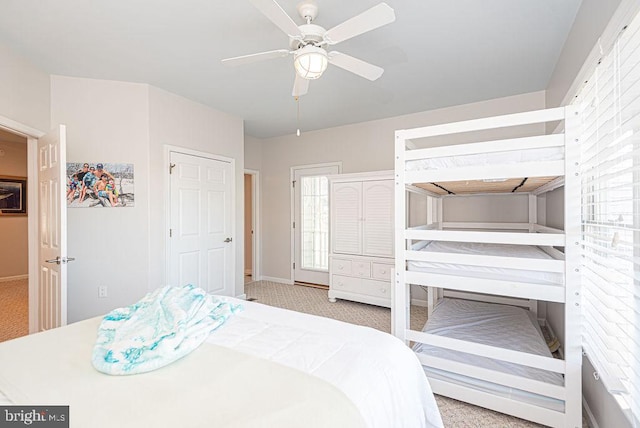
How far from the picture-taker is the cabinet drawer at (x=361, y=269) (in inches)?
157

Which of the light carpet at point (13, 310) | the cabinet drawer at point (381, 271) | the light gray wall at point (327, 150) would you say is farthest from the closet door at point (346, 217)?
the light carpet at point (13, 310)

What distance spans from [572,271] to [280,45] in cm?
252

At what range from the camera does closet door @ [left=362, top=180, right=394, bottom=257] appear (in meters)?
3.84

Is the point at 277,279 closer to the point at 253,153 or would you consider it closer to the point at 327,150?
the point at 253,153

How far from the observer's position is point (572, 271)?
1.65 meters

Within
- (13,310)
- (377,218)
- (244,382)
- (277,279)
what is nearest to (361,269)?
(377,218)

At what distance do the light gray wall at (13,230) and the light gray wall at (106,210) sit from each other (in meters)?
3.44

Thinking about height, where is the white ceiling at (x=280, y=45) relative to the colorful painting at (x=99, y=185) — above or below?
above

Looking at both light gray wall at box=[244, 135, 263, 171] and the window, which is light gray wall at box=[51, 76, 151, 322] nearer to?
light gray wall at box=[244, 135, 263, 171]

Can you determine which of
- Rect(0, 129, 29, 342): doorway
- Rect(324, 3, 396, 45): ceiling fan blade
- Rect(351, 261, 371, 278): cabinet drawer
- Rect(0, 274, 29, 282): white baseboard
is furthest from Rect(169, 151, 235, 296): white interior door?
Rect(0, 274, 29, 282): white baseboard

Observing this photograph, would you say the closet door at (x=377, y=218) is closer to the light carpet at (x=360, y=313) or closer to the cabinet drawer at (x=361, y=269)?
the cabinet drawer at (x=361, y=269)

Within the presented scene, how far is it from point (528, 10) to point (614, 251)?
65.7 inches

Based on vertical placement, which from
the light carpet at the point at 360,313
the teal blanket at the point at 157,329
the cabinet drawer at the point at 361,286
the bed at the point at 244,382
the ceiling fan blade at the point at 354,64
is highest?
the ceiling fan blade at the point at 354,64

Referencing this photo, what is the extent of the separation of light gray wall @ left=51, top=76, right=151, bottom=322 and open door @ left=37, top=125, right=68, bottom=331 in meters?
0.22
